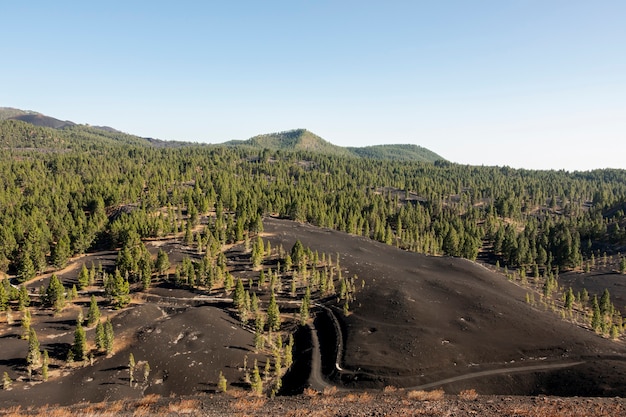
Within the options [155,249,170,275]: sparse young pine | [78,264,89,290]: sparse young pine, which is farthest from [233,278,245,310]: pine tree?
[78,264,89,290]: sparse young pine

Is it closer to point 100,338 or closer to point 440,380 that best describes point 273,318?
point 100,338

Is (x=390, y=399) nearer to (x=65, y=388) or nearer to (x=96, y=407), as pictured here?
(x=96, y=407)

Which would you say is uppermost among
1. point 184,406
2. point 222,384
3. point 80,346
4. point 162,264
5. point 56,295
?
point 184,406

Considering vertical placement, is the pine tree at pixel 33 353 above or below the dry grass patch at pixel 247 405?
below

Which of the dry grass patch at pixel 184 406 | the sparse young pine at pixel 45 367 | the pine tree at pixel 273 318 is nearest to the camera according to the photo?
the dry grass patch at pixel 184 406

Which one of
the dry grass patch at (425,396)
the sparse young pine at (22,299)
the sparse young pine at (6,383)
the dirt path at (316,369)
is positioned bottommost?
the sparse young pine at (6,383)

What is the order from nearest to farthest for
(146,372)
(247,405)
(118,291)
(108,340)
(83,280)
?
(247,405), (146,372), (108,340), (118,291), (83,280)

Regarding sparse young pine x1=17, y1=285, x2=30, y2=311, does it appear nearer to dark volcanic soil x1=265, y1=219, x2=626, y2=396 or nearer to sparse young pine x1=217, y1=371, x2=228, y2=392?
sparse young pine x1=217, y1=371, x2=228, y2=392

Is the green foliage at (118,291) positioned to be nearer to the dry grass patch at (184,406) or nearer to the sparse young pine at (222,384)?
the sparse young pine at (222,384)

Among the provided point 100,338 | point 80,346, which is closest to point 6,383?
point 80,346

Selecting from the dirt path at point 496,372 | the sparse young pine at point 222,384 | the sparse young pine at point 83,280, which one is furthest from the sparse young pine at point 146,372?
the sparse young pine at point 83,280

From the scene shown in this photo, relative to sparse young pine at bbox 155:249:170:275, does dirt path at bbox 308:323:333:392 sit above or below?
below

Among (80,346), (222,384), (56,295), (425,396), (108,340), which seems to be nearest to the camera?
(425,396)
